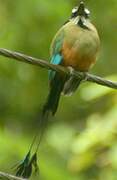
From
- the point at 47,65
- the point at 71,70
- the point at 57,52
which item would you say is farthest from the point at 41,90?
the point at 47,65

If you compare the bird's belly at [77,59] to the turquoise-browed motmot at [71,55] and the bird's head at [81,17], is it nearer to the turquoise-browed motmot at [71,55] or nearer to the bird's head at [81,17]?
the turquoise-browed motmot at [71,55]

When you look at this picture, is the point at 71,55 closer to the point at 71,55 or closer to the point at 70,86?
the point at 71,55

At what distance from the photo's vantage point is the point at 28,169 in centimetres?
472

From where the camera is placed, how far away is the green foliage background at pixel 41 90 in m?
6.51

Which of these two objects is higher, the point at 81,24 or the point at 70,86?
the point at 81,24

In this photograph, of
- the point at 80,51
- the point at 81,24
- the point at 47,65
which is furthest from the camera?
the point at 81,24

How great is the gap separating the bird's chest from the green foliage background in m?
0.84

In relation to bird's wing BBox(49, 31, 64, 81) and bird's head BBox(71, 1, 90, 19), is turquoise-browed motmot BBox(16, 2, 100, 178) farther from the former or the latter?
bird's head BBox(71, 1, 90, 19)

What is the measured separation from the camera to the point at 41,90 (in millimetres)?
8477

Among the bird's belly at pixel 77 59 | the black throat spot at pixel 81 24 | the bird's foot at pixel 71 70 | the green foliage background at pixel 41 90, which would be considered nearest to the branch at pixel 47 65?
the bird's foot at pixel 71 70

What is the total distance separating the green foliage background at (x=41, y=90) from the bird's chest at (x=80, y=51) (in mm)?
836

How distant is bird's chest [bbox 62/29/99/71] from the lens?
5215mm

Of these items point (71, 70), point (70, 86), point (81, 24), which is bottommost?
point (70, 86)

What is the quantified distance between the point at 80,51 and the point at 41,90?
3.28 metres
